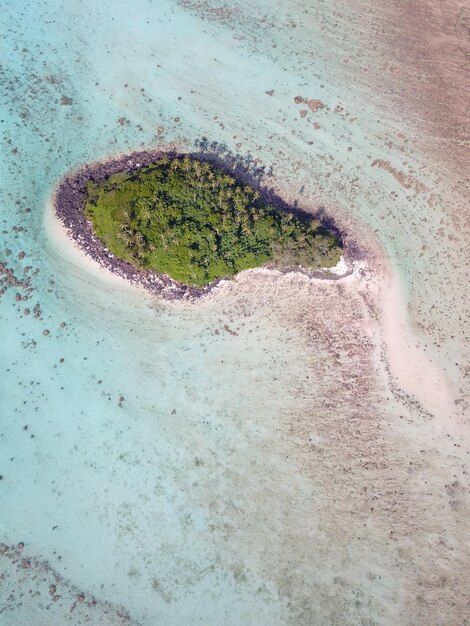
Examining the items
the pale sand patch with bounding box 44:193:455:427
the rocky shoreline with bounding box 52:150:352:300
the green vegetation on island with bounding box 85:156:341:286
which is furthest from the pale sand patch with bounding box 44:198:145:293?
the green vegetation on island with bounding box 85:156:341:286

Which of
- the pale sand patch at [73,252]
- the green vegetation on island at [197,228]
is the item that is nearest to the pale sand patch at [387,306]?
the pale sand patch at [73,252]

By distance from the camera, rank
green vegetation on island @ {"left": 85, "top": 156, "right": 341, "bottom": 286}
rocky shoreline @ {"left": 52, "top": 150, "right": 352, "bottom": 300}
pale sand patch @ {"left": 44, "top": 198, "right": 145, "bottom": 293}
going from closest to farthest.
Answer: green vegetation on island @ {"left": 85, "top": 156, "right": 341, "bottom": 286} < rocky shoreline @ {"left": 52, "top": 150, "right": 352, "bottom": 300} < pale sand patch @ {"left": 44, "top": 198, "right": 145, "bottom": 293}

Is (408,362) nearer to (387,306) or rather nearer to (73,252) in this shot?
(387,306)

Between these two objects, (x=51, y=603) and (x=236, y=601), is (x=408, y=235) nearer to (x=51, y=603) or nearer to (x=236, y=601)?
(x=236, y=601)

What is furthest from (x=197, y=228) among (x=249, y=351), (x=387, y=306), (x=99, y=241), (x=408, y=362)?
(x=408, y=362)

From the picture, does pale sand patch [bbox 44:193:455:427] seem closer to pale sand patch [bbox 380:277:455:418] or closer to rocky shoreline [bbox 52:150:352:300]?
pale sand patch [bbox 380:277:455:418]

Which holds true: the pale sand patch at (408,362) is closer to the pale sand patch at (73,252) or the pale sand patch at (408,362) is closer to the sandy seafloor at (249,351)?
the sandy seafloor at (249,351)

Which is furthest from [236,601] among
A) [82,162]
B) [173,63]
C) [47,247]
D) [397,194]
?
[173,63]
